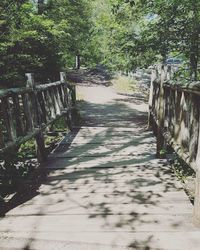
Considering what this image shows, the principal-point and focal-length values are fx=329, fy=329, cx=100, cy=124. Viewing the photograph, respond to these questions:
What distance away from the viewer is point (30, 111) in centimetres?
618

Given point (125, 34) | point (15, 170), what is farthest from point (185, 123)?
point (125, 34)

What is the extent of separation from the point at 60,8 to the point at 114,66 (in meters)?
4.56

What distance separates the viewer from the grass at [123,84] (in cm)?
2552

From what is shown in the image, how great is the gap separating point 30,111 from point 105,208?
8.90 feet

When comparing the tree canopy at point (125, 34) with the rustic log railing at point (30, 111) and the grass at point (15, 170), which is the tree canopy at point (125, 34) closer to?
the rustic log railing at point (30, 111)

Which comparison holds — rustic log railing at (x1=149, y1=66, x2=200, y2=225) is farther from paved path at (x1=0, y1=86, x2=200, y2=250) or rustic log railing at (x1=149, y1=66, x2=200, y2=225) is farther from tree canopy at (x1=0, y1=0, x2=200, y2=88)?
tree canopy at (x1=0, y1=0, x2=200, y2=88)

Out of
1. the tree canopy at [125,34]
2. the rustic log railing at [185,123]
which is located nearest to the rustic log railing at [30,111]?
the tree canopy at [125,34]

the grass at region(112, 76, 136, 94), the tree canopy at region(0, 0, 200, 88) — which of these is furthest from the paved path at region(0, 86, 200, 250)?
the grass at region(112, 76, 136, 94)

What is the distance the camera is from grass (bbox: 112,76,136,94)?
25.5 metres

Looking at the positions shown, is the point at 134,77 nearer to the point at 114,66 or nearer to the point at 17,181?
the point at 114,66

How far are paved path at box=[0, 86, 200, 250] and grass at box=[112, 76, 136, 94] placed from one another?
1807cm

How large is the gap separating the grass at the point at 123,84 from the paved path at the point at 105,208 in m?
18.1

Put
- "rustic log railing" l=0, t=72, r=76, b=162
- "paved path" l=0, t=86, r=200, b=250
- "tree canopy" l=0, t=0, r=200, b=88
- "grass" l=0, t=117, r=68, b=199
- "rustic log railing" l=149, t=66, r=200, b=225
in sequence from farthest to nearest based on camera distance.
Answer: "tree canopy" l=0, t=0, r=200, b=88 < "grass" l=0, t=117, r=68, b=199 < "rustic log railing" l=0, t=72, r=76, b=162 < "rustic log railing" l=149, t=66, r=200, b=225 < "paved path" l=0, t=86, r=200, b=250

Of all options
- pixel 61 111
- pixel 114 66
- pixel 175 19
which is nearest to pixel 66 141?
pixel 61 111
